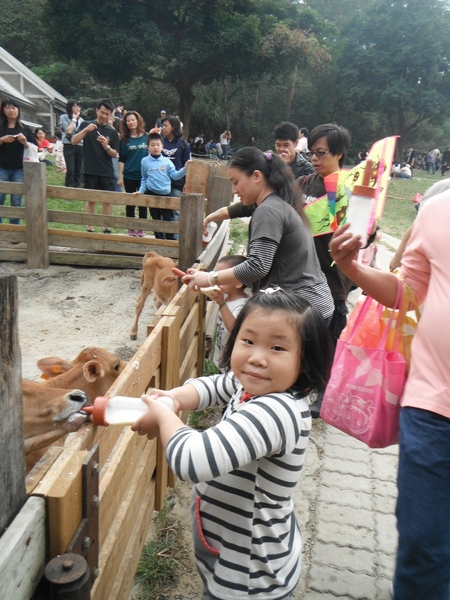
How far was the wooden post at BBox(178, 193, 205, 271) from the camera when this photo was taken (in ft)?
15.8

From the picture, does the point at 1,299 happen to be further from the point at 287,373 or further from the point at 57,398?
the point at 57,398

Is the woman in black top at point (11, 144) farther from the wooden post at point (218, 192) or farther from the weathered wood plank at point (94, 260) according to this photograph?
the wooden post at point (218, 192)

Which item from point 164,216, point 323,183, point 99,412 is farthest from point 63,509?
point 164,216

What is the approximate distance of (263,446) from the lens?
1.36 m

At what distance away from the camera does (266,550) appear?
1523mm

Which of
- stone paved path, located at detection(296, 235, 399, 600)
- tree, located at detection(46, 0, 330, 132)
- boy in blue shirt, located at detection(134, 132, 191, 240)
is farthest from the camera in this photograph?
tree, located at detection(46, 0, 330, 132)

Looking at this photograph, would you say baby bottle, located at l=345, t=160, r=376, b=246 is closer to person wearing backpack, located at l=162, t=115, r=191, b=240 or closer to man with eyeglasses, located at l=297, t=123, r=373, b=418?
man with eyeglasses, located at l=297, t=123, r=373, b=418

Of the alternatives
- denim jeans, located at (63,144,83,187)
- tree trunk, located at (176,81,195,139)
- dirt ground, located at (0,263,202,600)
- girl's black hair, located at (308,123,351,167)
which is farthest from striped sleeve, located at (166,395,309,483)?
tree trunk, located at (176,81,195,139)

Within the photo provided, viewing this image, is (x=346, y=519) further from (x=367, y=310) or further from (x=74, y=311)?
(x=74, y=311)

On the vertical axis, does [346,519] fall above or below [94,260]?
below

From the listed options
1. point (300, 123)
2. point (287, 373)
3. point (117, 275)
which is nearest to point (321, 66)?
point (300, 123)

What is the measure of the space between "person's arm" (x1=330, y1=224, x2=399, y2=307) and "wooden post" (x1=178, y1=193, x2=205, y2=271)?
3005 millimetres

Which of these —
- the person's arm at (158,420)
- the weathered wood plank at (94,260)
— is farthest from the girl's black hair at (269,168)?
the weathered wood plank at (94,260)

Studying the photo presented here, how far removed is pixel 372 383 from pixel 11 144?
25.6ft
